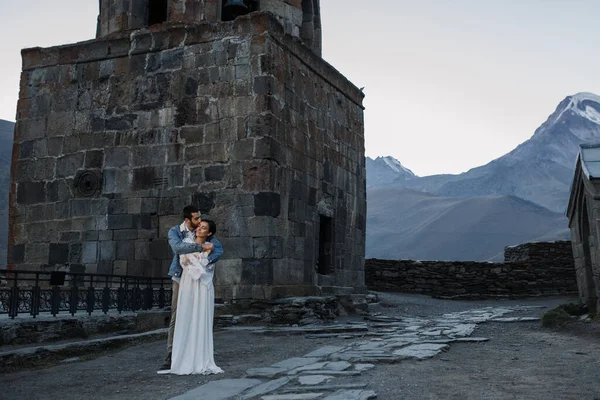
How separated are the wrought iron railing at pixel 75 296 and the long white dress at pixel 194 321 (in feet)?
7.27

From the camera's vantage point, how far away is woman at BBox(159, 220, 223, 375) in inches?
→ 249

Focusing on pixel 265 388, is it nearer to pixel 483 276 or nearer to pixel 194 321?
pixel 194 321


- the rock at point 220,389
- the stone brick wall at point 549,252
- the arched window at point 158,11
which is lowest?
the rock at point 220,389

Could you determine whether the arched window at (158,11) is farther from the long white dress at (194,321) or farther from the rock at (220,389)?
the rock at (220,389)

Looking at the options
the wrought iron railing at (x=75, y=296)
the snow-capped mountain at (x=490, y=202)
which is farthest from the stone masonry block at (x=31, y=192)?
the snow-capped mountain at (x=490, y=202)

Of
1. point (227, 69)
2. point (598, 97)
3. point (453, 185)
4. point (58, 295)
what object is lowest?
point (58, 295)

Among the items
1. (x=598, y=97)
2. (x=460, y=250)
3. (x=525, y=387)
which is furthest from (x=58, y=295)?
(x=598, y=97)

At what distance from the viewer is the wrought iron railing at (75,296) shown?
8.02m

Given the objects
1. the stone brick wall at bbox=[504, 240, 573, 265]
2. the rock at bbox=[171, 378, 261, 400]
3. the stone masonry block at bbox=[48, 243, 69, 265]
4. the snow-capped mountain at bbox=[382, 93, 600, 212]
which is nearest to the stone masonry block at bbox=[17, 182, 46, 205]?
the stone masonry block at bbox=[48, 243, 69, 265]

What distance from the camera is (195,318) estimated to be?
647cm

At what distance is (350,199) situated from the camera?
48.4 ft

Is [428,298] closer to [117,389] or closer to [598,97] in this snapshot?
[117,389]

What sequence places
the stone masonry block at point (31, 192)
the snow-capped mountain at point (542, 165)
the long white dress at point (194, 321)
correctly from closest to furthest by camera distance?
the long white dress at point (194, 321) < the stone masonry block at point (31, 192) < the snow-capped mountain at point (542, 165)

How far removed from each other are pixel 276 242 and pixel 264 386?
5920mm
